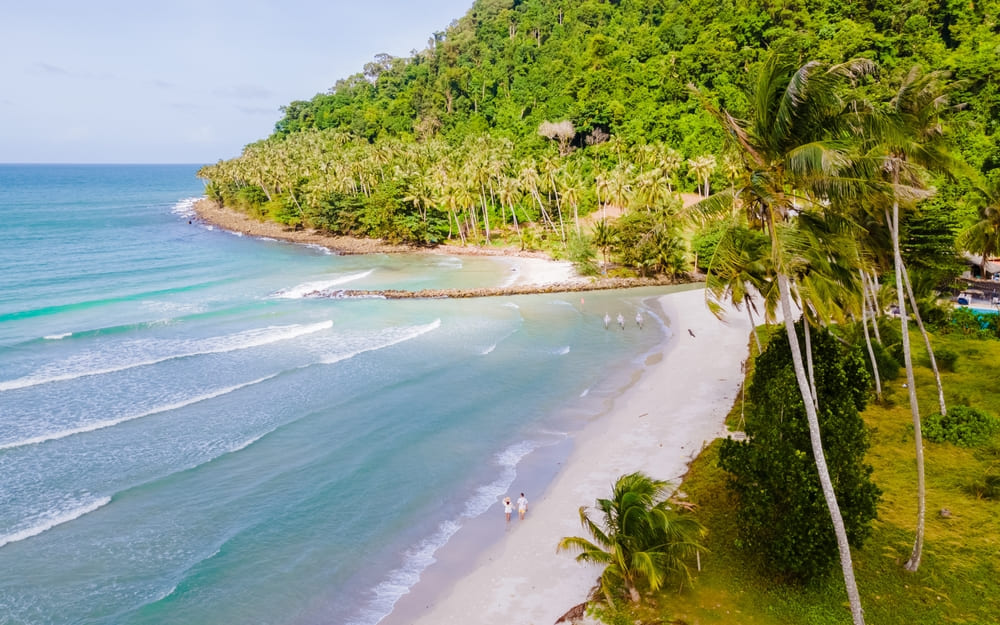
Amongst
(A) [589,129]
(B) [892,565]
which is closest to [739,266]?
(B) [892,565]

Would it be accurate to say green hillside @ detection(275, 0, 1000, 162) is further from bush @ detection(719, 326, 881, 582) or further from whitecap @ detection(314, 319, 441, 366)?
bush @ detection(719, 326, 881, 582)

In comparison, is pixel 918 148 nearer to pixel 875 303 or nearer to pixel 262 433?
pixel 875 303

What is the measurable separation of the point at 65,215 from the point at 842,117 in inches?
5812

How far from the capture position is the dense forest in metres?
62.4

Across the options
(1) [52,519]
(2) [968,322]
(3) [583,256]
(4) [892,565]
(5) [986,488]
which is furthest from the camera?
(3) [583,256]

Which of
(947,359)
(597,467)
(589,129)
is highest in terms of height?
(589,129)

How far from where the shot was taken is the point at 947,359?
26.3 metres

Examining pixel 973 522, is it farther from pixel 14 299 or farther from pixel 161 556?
pixel 14 299

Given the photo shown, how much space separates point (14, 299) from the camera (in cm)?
5262

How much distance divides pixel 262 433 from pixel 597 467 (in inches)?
616

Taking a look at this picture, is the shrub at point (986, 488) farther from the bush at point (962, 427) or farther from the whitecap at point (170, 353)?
the whitecap at point (170, 353)

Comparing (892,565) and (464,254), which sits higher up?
(464,254)

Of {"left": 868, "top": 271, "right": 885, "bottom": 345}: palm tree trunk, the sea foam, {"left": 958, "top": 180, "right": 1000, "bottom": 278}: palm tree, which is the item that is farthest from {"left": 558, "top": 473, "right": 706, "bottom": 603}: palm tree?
{"left": 958, "top": 180, "right": 1000, "bottom": 278}: palm tree

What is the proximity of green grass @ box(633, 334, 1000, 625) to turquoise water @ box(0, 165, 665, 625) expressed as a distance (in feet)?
26.5
